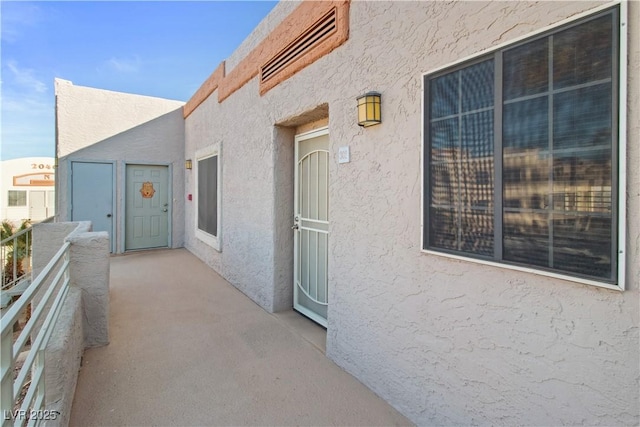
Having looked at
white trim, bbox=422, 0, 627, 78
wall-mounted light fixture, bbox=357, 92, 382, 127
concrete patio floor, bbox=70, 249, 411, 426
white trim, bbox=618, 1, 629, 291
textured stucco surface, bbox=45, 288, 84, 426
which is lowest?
concrete patio floor, bbox=70, 249, 411, 426

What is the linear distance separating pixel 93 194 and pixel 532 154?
31.0 feet

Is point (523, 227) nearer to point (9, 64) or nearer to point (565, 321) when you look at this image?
point (565, 321)

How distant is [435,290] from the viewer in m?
2.17

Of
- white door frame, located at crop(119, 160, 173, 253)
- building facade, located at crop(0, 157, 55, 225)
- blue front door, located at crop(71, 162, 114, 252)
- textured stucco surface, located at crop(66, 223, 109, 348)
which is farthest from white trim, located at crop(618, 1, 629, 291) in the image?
building facade, located at crop(0, 157, 55, 225)

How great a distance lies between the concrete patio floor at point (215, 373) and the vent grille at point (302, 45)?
326 cm

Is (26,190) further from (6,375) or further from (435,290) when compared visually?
(435,290)

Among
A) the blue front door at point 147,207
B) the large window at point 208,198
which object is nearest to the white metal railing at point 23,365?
the large window at point 208,198

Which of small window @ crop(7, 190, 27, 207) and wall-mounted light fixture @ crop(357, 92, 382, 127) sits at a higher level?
wall-mounted light fixture @ crop(357, 92, 382, 127)

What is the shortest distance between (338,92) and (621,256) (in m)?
2.42

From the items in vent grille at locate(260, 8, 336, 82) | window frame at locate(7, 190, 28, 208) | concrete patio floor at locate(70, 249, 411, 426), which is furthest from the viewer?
window frame at locate(7, 190, 28, 208)

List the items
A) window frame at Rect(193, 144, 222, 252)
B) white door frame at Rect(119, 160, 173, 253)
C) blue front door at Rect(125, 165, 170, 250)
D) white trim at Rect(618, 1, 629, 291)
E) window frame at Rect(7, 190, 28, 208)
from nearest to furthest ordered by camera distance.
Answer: white trim at Rect(618, 1, 629, 291) → window frame at Rect(193, 144, 222, 252) → white door frame at Rect(119, 160, 173, 253) → blue front door at Rect(125, 165, 170, 250) → window frame at Rect(7, 190, 28, 208)

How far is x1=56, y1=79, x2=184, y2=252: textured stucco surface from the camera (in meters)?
7.71

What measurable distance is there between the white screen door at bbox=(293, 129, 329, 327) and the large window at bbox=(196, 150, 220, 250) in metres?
2.65

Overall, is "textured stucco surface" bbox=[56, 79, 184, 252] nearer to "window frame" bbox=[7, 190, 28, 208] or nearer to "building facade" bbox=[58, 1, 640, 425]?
"building facade" bbox=[58, 1, 640, 425]
